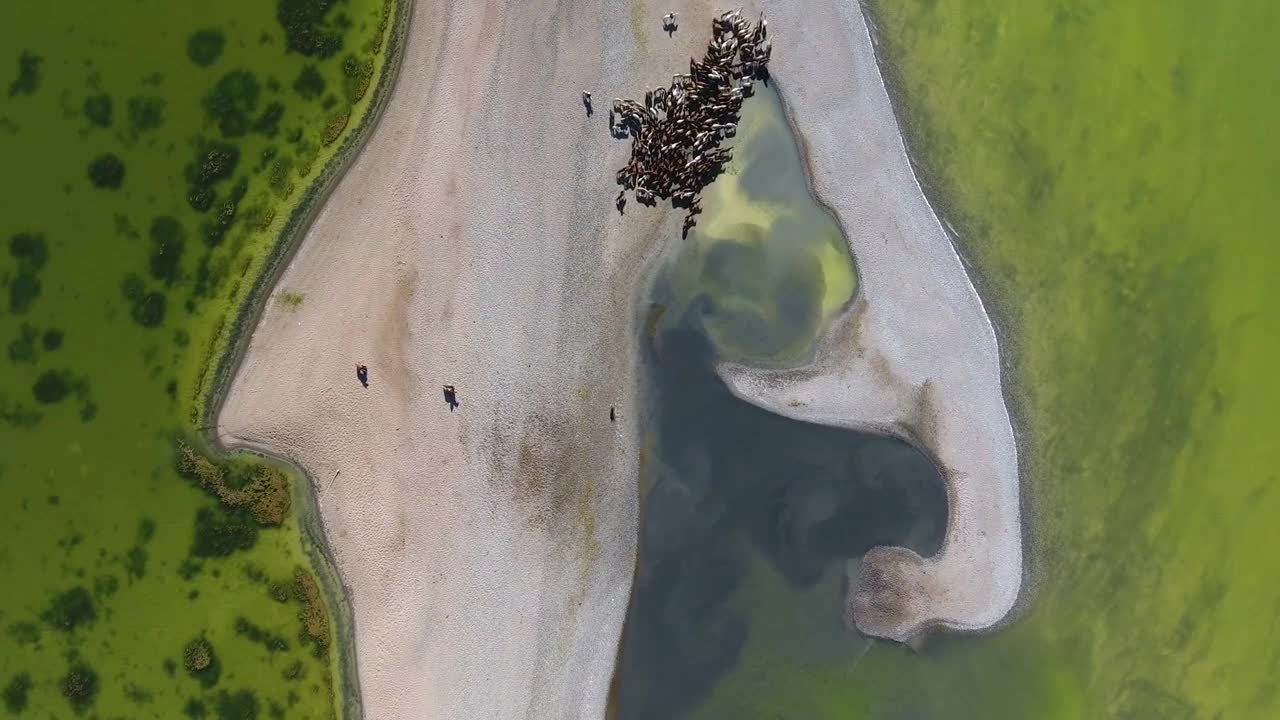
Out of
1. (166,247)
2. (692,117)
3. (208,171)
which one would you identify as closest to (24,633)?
(166,247)

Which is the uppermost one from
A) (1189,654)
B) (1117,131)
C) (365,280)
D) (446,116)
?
(1117,131)

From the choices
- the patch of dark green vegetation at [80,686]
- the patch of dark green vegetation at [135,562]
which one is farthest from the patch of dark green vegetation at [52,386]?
the patch of dark green vegetation at [80,686]

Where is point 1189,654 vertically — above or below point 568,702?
above

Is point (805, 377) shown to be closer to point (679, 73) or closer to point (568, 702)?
point (679, 73)

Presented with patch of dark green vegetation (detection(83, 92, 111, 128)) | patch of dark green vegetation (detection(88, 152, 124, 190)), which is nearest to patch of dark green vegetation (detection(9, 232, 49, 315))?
patch of dark green vegetation (detection(88, 152, 124, 190))

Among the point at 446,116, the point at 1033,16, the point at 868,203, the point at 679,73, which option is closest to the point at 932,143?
the point at 868,203
